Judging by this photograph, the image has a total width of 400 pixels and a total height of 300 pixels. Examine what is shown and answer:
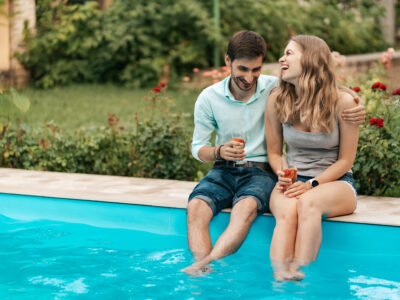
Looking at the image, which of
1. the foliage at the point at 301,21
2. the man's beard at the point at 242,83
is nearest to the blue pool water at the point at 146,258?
the man's beard at the point at 242,83

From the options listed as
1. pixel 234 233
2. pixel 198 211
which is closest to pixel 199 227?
pixel 198 211

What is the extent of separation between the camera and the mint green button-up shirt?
3945 millimetres

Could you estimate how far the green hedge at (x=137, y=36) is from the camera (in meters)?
12.0

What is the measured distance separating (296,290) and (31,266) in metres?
1.55

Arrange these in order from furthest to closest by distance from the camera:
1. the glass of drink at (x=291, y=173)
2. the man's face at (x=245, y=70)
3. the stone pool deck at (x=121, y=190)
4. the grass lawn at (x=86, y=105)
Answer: the grass lawn at (x=86, y=105), the stone pool deck at (x=121, y=190), the man's face at (x=245, y=70), the glass of drink at (x=291, y=173)

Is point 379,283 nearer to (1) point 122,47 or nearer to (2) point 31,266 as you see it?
(2) point 31,266

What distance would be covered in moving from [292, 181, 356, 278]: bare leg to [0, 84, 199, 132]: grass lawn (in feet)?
12.0

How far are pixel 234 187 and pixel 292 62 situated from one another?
2.83 ft

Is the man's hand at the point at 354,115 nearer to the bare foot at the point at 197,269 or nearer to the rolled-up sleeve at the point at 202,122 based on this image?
the rolled-up sleeve at the point at 202,122

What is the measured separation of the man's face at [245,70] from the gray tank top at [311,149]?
336 mm

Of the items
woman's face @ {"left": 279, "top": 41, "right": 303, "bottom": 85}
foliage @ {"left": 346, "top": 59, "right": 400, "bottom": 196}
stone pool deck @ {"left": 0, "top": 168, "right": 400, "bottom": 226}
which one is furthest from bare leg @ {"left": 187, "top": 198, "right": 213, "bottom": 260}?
foliage @ {"left": 346, "top": 59, "right": 400, "bottom": 196}

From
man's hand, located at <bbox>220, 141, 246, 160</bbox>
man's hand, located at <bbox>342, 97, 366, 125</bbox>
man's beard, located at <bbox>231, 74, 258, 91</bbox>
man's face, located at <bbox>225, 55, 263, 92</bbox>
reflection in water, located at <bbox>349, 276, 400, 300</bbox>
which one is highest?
man's face, located at <bbox>225, 55, 263, 92</bbox>

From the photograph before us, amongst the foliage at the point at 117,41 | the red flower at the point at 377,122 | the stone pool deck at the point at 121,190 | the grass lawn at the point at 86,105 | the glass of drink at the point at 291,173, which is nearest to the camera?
the glass of drink at the point at 291,173

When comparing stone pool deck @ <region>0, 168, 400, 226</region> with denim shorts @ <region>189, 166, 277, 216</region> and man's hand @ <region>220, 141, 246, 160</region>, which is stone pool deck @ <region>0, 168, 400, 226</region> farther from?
man's hand @ <region>220, 141, 246, 160</region>
